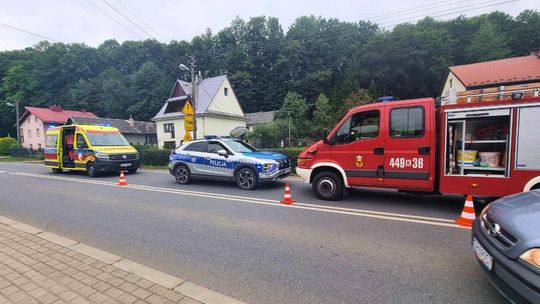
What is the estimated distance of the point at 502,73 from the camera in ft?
72.8

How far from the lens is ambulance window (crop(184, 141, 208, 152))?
9.71 metres

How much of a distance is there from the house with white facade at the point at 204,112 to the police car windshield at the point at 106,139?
51.5 ft

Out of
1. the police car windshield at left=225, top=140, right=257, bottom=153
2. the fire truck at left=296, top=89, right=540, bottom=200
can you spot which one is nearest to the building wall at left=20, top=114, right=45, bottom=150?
the police car windshield at left=225, top=140, right=257, bottom=153

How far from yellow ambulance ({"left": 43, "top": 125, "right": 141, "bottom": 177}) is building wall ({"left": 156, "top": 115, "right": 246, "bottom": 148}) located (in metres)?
15.5

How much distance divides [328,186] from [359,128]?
66.3 inches

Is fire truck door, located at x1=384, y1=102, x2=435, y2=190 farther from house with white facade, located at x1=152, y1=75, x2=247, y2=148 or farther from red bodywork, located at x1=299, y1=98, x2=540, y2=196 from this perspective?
house with white facade, located at x1=152, y1=75, x2=247, y2=148

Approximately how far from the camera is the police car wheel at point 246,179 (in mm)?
8492

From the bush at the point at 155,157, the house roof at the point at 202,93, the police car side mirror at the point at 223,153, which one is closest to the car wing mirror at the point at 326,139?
the police car side mirror at the point at 223,153

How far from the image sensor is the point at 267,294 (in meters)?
2.85

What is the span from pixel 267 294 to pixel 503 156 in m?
5.30

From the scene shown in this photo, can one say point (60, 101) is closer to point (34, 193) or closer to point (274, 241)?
point (34, 193)

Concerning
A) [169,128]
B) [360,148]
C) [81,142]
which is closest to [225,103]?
[169,128]

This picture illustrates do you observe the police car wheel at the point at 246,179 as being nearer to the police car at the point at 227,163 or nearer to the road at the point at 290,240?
the police car at the point at 227,163

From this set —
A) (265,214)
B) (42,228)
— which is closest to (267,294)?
(265,214)
